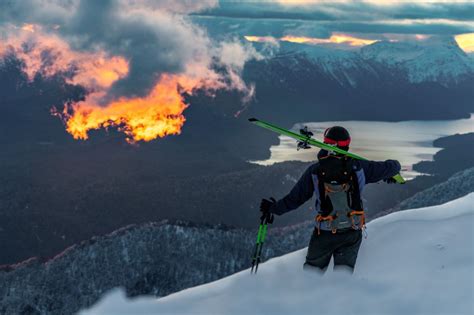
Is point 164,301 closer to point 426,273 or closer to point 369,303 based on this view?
point 369,303

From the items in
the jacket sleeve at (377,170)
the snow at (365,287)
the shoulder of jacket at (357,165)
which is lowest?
the snow at (365,287)

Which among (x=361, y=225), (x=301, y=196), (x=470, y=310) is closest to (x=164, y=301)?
(x=301, y=196)

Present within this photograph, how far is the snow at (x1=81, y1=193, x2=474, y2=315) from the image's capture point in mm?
11073

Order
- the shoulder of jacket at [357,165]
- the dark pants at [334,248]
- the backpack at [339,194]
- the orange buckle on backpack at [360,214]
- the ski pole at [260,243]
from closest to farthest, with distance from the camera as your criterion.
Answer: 1. the backpack at [339,194]
2. the shoulder of jacket at [357,165]
3. the orange buckle on backpack at [360,214]
4. the dark pants at [334,248]
5. the ski pole at [260,243]

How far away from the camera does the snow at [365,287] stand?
1107 cm

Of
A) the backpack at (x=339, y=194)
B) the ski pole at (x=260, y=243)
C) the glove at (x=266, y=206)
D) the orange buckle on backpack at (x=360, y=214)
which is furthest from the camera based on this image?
the glove at (x=266, y=206)

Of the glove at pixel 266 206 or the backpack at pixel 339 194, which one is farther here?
the glove at pixel 266 206

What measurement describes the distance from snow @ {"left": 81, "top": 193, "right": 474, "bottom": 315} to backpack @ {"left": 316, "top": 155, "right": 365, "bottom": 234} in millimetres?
1156

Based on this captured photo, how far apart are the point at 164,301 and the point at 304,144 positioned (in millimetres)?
5710

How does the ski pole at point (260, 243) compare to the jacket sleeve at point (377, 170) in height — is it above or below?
below

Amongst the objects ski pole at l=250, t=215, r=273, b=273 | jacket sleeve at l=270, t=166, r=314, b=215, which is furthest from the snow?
jacket sleeve at l=270, t=166, r=314, b=215

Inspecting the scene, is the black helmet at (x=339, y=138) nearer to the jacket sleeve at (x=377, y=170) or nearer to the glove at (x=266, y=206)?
the jacket sleeve at (x=377, y=170)

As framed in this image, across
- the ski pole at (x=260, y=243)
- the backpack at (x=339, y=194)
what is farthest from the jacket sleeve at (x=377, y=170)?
the ski pole at (x=260, y=243)

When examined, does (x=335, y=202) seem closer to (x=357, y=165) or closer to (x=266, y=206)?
(x=357, y=165)
